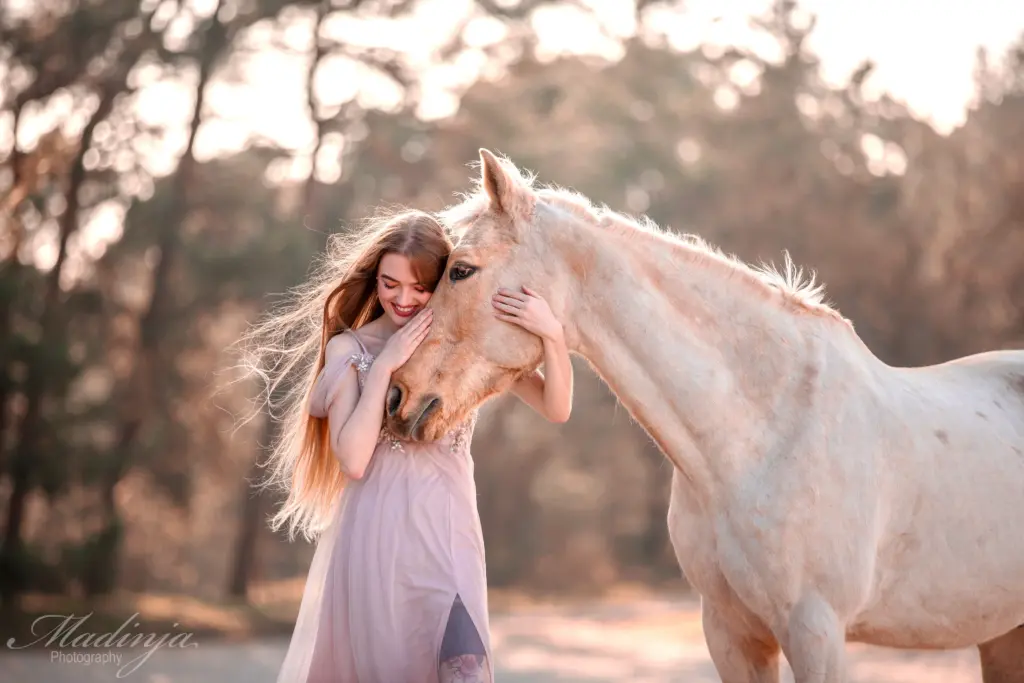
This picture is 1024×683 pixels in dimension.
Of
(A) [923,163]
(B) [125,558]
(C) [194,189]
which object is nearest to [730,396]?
(C) [194,189]

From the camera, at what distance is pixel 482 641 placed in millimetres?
3141

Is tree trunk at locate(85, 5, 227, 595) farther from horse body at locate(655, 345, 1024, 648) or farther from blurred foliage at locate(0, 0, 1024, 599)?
horse body at locate(655, 345, 1024, 648)

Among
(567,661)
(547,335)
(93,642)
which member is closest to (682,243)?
(547,335)

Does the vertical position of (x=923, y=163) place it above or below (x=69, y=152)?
above

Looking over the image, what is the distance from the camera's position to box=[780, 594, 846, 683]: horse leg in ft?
9.56

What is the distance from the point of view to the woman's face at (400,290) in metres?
3.46

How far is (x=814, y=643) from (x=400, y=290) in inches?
65.2

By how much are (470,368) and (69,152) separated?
1125 centimetres

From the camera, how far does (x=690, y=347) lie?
323 centimetres

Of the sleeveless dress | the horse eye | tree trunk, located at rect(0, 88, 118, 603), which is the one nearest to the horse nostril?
the sleeveless dress

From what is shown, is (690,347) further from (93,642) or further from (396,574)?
(93,642)

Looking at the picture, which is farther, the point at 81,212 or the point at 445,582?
the point at 81,212

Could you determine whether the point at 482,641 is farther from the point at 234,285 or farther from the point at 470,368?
the point at 234,285

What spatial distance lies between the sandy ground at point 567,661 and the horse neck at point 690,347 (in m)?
6.25
